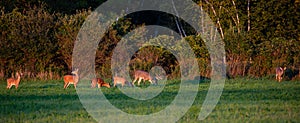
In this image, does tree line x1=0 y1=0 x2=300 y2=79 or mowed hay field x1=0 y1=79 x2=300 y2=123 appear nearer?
mowed hay field x1=0 y1=79 x2=300 y2=123

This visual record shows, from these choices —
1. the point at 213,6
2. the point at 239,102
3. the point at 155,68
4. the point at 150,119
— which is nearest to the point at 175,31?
the point at 213,6

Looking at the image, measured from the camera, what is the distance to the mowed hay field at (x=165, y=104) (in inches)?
539

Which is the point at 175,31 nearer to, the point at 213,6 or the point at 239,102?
the point at 213,6

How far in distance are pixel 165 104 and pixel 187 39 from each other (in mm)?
17910

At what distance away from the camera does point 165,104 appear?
641 inches

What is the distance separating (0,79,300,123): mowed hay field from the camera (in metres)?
13.7

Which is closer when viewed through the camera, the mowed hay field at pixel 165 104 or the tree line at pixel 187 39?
the mowed hay field at pixel 165 104

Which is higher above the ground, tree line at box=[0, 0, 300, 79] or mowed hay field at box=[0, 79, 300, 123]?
tree line at box=[0, 0, 300, 79]

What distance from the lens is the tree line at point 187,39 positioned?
2830 cm

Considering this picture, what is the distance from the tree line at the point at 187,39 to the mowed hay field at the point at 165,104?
5869mm

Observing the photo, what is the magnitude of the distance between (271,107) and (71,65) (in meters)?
15.7

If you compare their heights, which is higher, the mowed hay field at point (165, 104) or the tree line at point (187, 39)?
the tree line at point (187, 39)

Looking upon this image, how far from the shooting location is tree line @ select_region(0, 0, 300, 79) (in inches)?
1114

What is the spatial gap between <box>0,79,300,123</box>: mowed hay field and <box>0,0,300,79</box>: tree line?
231 inches
